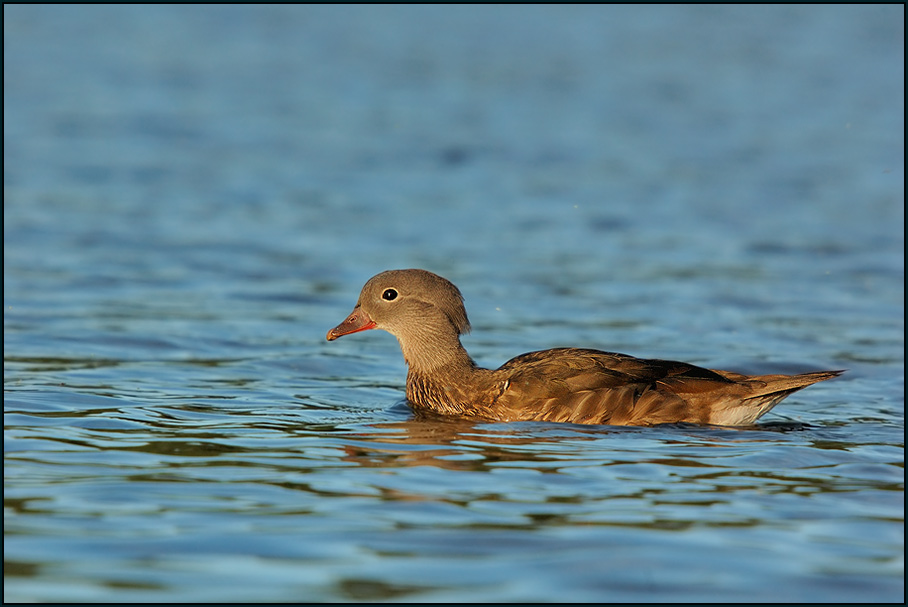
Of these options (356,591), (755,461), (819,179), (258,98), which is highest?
(258,98)

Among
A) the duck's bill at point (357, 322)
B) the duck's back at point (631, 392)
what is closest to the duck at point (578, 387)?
the duck's back at point (631, 392)

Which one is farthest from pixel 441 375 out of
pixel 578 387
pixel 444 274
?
pixel 444 274

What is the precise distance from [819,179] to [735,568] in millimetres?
14890

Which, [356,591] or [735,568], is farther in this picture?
[735,568]

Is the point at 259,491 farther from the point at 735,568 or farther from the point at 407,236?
the point at 407,236

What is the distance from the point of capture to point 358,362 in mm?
11883

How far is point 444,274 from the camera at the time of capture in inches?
593

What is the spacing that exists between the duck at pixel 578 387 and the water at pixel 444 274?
0.32 metres

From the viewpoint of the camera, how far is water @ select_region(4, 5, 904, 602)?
6.25m

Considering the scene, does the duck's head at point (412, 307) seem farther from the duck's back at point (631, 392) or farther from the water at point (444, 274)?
the duck's back at point (631, 392)

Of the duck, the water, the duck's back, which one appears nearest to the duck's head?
the duck

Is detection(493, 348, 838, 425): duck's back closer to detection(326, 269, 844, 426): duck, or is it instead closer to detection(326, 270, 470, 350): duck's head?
detection(326, 269, 844, 426): duck

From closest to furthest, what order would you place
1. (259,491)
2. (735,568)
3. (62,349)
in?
1. (735,568)
2. (259,491)
3. (62,349)

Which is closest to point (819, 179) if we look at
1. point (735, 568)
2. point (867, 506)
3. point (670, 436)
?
point (670, 436)
